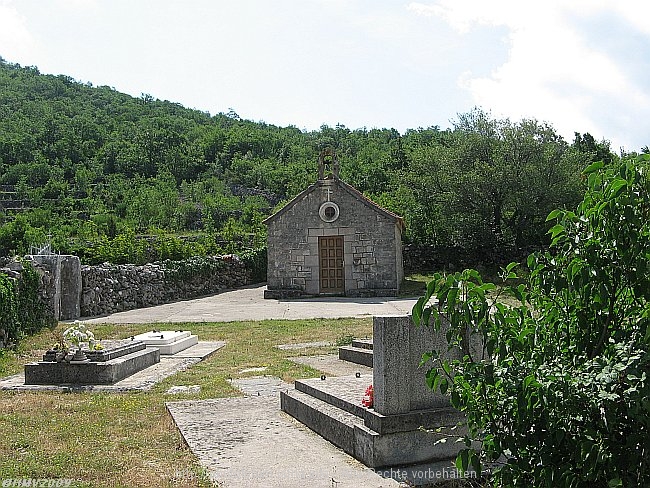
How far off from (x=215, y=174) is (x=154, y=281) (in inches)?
1184

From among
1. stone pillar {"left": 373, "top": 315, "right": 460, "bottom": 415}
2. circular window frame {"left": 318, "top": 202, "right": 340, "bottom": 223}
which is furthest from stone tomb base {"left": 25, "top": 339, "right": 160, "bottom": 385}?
circular window frame {"left": 318, "top": 202, "right": 340, "bottom": 223}

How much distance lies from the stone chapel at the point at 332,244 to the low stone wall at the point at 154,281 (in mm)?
2104

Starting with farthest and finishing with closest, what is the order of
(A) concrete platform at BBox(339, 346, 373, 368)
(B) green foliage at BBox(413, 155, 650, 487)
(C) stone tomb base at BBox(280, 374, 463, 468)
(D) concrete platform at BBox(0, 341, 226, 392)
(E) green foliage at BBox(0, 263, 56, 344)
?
(E) green foliage at BBox(0, 263, 56, 344)
(A) concrete platform at BBox(339, 346, 373, 368)
(D) concrete platform at BBox(0, 341, 226, 392)
(C) stone tomb base at BBox(280, 374, 463, 468)
(B) green foliage at BBox(413, 155, 650, 487)

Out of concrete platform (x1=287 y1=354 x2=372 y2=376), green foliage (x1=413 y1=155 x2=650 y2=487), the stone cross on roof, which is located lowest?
concrete platform (x1=287 y1=354 x2=372 y2=376)

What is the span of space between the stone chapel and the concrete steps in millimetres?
13310

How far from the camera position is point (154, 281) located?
70.3 ft

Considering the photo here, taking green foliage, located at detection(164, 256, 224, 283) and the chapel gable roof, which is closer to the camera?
green foliage, located at detection(164, 256, 224, 283)

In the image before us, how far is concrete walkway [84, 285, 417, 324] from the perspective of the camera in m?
17.9

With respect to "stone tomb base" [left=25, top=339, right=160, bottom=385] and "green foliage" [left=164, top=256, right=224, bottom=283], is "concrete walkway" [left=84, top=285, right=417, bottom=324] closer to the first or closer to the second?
"green foliage" [left=164, top=256, right=224, bottom=283]

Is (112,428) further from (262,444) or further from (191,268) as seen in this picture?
(191,268)

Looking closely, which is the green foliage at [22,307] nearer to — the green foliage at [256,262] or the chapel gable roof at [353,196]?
the chapel gable roof at [353,196]

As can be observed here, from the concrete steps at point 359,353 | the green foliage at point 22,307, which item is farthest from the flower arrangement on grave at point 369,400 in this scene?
the green foliage at point 22,307

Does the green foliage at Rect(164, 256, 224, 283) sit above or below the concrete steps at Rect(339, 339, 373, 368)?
above

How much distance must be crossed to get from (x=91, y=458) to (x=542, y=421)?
13.4 feet
